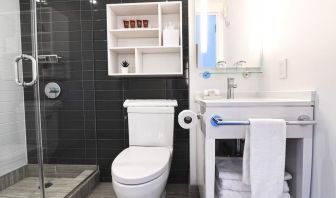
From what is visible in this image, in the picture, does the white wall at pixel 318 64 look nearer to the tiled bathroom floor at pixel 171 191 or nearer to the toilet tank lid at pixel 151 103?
the toilet tank lid at pixel 151 103

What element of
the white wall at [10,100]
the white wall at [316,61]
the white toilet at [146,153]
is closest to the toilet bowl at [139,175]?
the white toilet at [146,153]

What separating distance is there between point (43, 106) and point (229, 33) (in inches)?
71.2

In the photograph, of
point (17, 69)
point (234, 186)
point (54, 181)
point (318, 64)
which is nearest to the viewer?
point (318, 64)

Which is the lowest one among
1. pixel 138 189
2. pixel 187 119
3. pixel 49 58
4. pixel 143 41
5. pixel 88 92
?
pixel 138 189

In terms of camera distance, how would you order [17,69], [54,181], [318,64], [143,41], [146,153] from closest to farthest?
[318,64]
[146,153]
[17,69]
[54,181]
[143,41]

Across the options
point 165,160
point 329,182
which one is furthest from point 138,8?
point 329,182

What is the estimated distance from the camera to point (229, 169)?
118 cm

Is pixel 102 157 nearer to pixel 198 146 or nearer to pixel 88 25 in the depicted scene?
pixel 198 146

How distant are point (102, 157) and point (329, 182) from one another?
1.83 metres

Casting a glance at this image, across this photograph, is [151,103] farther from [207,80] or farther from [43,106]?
[43,106]

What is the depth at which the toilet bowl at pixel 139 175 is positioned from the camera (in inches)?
45.6

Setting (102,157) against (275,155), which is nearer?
(275,155)

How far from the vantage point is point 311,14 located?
1.00 metres

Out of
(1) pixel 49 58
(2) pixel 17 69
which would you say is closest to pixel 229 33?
(1) pixel 49 58
